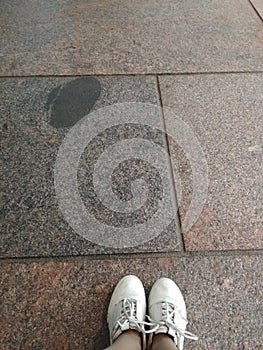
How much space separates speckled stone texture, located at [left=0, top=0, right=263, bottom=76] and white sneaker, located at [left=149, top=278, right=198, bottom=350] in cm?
119

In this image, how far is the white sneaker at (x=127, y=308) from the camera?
1207 millimetres

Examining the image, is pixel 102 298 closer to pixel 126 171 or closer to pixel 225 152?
pixel 126 171

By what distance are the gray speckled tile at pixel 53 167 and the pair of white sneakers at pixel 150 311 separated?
159mm

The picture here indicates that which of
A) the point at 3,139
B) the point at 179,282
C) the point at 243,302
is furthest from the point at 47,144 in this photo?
the point at 243,302

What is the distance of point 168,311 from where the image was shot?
4.11ft

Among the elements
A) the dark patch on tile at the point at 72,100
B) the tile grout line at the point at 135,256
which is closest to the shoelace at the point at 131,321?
the tile grout line at the point at 135,256

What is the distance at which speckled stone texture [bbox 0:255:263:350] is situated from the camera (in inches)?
49.4

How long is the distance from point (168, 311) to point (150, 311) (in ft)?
0.23

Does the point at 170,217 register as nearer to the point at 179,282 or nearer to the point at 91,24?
the point at 179,282

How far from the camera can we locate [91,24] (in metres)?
2.46

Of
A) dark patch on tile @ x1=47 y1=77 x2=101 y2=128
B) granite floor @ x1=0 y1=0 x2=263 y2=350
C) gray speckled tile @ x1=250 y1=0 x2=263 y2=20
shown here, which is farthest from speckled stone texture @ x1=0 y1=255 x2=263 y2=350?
gray speckled tile @ x1=250 y1=0 x2=263 y2=20

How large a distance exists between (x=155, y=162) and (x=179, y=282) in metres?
0.53

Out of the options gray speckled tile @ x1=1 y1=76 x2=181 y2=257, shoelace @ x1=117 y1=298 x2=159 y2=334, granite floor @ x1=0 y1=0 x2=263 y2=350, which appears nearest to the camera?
shoelace @ x1=117 y1=298 x2=159 y2=334

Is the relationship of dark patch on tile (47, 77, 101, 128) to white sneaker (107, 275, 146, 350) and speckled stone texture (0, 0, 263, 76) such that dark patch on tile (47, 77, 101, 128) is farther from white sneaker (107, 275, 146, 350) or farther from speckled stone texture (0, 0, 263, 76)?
white sneaker (107, 275, 146, 350)
